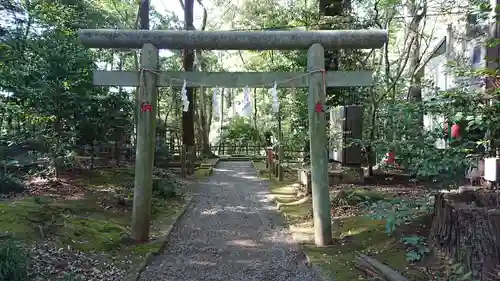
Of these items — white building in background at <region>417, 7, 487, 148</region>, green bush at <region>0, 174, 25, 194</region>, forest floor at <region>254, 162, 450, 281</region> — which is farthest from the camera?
white building in background at <region>417, 7, 487, 148</region>

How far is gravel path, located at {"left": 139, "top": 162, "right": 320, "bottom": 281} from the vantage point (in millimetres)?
5414

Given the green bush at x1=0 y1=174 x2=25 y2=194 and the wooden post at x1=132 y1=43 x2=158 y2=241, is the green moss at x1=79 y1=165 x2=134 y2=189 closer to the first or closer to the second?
the green bush at x1=0 y1=174 x2=25 y2=194

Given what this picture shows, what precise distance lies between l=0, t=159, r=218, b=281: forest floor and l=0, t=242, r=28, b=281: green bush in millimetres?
358

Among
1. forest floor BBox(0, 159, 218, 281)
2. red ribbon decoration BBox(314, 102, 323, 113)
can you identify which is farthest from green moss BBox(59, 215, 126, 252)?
red ribbon decoration BBox(314, 102, 323, 113)

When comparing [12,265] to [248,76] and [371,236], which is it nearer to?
[248,76]

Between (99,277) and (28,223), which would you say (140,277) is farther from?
(28,223)

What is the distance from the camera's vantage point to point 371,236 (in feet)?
20.3

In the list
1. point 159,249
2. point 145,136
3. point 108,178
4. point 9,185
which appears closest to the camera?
point 159,249

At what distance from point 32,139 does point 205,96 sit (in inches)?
807

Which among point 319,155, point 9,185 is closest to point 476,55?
point 319,155

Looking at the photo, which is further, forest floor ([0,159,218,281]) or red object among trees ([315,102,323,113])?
red object among trees ([315,102,323,113])

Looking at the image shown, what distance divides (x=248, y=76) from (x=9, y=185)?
509 cm

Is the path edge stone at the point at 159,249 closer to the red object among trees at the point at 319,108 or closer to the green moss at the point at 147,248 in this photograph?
the green moss at the point at 147,248

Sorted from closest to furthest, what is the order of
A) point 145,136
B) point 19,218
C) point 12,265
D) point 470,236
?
point 12,265 < point 470,236 < point 19,218 < point 145,136
